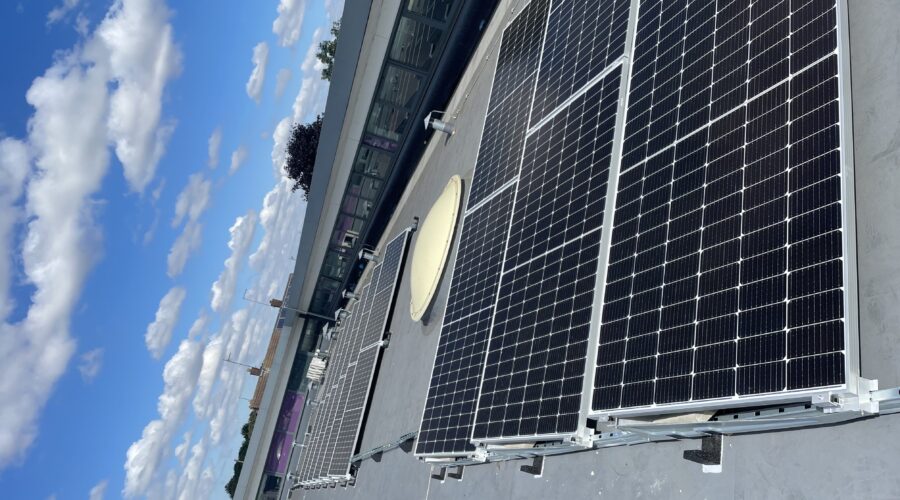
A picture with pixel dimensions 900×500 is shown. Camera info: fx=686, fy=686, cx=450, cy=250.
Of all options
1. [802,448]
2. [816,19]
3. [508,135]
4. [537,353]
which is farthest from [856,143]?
[508,135]

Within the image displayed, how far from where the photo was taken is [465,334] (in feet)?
45.5

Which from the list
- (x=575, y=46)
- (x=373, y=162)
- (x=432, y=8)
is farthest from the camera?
(x=373, y=162)

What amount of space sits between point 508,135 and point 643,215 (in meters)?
7.27

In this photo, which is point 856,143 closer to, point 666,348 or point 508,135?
point 666,348

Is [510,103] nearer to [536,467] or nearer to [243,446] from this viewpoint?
[536,467]

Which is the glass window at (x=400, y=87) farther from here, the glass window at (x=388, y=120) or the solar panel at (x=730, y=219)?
the solar panel at (x=730, y=219)

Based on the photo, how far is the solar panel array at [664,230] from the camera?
586 centimetres

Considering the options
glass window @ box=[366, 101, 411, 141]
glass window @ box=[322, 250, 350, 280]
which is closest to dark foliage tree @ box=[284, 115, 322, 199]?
glass window @ box=[322, 250, 350, 280]

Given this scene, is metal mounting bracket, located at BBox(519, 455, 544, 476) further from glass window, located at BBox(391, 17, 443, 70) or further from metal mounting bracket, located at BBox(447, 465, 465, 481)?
glass window, located at BBox(391, 17, 443, 70)

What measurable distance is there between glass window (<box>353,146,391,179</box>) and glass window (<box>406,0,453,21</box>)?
722cm

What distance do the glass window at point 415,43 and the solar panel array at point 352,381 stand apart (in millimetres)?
5792

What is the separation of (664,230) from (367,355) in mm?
17089

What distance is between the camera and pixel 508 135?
1515 cm

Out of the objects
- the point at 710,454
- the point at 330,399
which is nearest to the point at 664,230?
the point at 710,454
